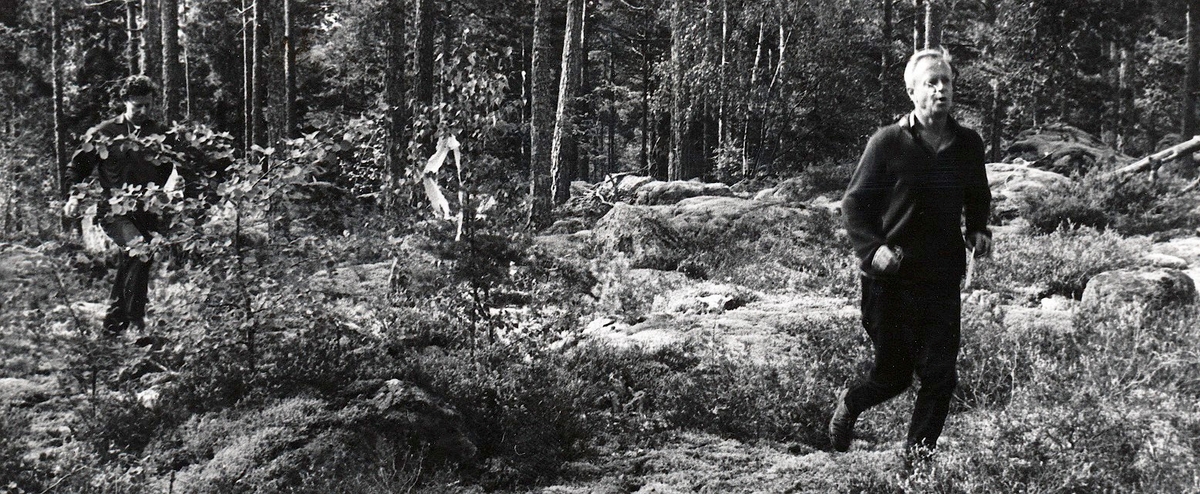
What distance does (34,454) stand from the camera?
14.2ft

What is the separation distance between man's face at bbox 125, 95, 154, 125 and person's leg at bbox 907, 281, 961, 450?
5.32 m

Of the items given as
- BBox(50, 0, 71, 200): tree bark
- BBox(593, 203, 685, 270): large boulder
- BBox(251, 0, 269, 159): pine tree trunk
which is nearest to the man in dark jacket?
BBox(593, 203, 685, 270): large boulder

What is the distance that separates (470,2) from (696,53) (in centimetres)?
1018

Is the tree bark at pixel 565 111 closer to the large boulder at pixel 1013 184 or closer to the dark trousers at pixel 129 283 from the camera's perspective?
the large boulder at pixel 1013 184

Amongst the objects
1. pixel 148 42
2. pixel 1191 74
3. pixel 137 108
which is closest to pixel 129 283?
pixel 137 108

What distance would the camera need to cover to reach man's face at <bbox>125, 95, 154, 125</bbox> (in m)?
5.94

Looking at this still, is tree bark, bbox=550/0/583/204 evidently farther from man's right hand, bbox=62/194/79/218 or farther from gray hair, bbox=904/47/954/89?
gray hair, bbox=904/47/954/89

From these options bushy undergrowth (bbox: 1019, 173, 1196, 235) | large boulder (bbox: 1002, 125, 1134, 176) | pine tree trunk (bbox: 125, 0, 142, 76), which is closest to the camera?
bushy undergrowth (bbox: 1019, 173, 1196, 235)

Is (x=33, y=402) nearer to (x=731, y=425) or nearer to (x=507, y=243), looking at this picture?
(x=507, y=243)

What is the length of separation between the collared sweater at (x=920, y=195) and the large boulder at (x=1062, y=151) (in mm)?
18134

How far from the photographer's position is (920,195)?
3891 millimetres

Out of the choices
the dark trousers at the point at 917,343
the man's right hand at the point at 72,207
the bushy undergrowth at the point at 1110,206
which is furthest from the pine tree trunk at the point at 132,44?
the dark trousers at the point at 917,343

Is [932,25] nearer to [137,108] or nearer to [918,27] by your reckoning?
[918,27]

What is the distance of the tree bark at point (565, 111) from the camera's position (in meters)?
16.4
